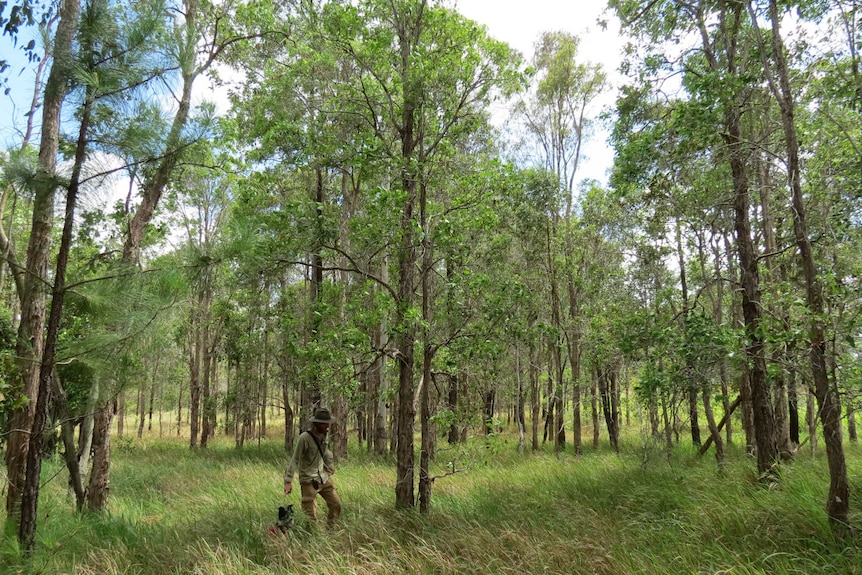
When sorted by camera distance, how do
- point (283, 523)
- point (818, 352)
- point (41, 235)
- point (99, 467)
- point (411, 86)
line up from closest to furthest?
point (818, 352) → point (41, 235) → point (283, 523) → point (411, 86) → point (99, 467)

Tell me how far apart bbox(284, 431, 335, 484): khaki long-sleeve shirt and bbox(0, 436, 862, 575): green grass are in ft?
1.82

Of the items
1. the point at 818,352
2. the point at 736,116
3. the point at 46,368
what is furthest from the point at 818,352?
the point at 46,368

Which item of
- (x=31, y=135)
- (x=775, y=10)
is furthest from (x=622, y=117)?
(x=31, y=135)

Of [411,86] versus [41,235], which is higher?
[411,86]

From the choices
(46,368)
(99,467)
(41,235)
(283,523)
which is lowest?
(283,523)

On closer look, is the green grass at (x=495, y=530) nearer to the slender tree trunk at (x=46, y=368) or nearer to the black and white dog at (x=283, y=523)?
the black and white dog at (x=283, y=523)

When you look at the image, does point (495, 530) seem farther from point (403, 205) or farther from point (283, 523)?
point (403, 205)

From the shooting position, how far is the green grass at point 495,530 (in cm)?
396

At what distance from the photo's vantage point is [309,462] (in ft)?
18.7

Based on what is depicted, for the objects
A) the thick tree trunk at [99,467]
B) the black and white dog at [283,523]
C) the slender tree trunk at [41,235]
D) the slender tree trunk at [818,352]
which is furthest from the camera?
the thick tree trunk at [99,467]

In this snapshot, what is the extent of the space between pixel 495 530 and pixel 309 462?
234 cm

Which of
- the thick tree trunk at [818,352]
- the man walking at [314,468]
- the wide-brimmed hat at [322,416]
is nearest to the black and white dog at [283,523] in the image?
the man walking at [314,468]

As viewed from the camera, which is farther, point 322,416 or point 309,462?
point 322,416

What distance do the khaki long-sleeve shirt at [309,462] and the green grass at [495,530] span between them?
0.55 meters
